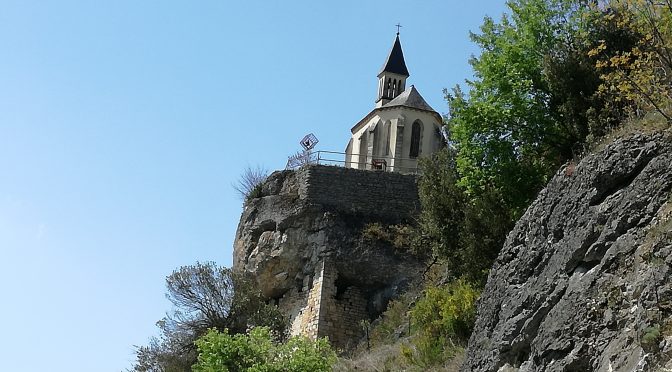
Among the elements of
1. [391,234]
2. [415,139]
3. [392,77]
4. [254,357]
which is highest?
[392,77]

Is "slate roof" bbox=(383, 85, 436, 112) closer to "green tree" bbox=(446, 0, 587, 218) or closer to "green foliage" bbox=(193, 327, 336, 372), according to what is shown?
"green tree" bbox=(446, 0, 587, 218)

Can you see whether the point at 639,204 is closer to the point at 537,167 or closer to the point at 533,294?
the point at 533,294

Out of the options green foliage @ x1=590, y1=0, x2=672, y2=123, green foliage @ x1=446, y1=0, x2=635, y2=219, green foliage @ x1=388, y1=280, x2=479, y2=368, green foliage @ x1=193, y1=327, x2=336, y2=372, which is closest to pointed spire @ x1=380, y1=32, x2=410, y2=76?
green foliage @ x1=446, y1=0, x2=635, y2=219

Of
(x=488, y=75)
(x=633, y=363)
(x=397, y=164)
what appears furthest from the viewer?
(x=397, y=164)

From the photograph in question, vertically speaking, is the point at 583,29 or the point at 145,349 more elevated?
the point at 583,29

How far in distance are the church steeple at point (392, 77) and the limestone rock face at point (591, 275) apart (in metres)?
37.9

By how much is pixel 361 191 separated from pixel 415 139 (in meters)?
8.58

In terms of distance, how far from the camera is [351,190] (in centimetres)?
3353

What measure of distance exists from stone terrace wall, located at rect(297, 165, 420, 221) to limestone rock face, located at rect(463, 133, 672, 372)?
17367 mm

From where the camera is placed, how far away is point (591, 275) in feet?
41.0

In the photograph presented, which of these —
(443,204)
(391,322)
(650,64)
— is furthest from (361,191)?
(650,64)

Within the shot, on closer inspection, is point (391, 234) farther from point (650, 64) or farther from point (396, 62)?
point (396, 62)

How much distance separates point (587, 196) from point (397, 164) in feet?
90.3

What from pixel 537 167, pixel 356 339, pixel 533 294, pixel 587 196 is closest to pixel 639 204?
pixel 587 196
